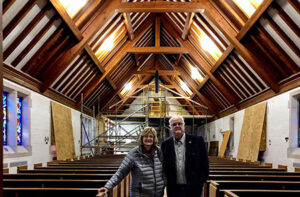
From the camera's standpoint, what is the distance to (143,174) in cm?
251

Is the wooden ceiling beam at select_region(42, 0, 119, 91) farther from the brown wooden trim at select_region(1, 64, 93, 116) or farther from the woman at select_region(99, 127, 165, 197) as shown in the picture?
the woman at select_region(99, 127, 165, 197)

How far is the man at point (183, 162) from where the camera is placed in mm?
2557

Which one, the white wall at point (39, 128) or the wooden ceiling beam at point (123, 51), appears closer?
the white wall at point (39, 128)

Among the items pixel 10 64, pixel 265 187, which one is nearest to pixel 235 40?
pixel 265 187

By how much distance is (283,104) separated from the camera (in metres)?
7.77

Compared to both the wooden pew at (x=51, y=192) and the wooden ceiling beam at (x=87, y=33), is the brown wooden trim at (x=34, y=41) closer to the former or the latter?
the wooden ceiling beam at (x=87, y=33)

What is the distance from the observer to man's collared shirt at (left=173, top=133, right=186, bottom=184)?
2572 mm

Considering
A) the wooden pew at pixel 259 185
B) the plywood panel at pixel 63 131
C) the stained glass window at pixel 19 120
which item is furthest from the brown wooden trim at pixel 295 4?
the plywood panel at pixel 63 131

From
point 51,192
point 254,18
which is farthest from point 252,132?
point 51,192

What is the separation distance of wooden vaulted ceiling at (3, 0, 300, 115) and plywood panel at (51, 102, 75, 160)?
49cm

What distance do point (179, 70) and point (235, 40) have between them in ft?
21.5

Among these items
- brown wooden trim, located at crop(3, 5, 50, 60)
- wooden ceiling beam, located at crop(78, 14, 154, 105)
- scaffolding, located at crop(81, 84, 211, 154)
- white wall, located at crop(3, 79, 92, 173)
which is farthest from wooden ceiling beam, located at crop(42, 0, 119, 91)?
scaffolding, located at crop(81, 84, 211, 154)

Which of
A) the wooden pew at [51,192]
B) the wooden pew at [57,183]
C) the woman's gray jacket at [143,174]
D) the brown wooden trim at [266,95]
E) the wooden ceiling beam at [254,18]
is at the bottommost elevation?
the wooden pew at [57,183]

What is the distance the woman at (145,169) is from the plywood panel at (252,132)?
7.12 metres
